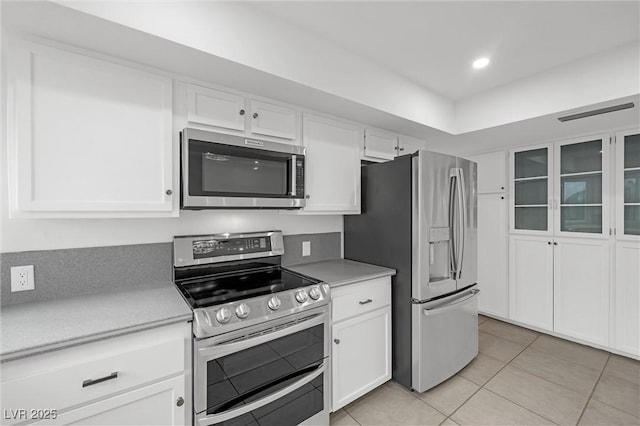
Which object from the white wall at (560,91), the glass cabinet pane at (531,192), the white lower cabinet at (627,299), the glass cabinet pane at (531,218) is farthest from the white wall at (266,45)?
the white lower cabinet at (627,299)

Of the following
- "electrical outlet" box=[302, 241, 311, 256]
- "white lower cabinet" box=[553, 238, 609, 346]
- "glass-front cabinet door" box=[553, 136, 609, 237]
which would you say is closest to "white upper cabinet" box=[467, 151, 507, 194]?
"glass-front cabinet door" box=[553, 136, 609, 237]

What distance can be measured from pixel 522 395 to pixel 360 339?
133 centimetres

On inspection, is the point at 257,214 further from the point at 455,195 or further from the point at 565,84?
the point at 565,84

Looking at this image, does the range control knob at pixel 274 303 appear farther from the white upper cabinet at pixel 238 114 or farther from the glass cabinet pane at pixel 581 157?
the glass cabinet pane at pixel 581 157

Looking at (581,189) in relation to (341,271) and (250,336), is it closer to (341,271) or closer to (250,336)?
(341,271)

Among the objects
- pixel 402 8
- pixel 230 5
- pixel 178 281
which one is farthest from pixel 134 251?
pixel 402 8

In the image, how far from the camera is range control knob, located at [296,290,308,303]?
64.7 inches

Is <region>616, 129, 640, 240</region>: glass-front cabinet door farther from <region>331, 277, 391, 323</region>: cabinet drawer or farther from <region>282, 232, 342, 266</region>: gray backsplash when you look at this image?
<region>282, 232, 342, 266</region>: gray backsplash

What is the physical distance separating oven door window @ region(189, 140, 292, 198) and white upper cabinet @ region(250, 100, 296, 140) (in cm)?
19

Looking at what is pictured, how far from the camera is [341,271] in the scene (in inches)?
86.0

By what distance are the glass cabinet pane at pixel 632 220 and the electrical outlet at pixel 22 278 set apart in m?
4.53

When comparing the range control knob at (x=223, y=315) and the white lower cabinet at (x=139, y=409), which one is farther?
the range control knob at (x=223, y=315)

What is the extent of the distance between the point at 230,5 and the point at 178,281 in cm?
162

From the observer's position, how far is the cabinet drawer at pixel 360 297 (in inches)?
75.2
